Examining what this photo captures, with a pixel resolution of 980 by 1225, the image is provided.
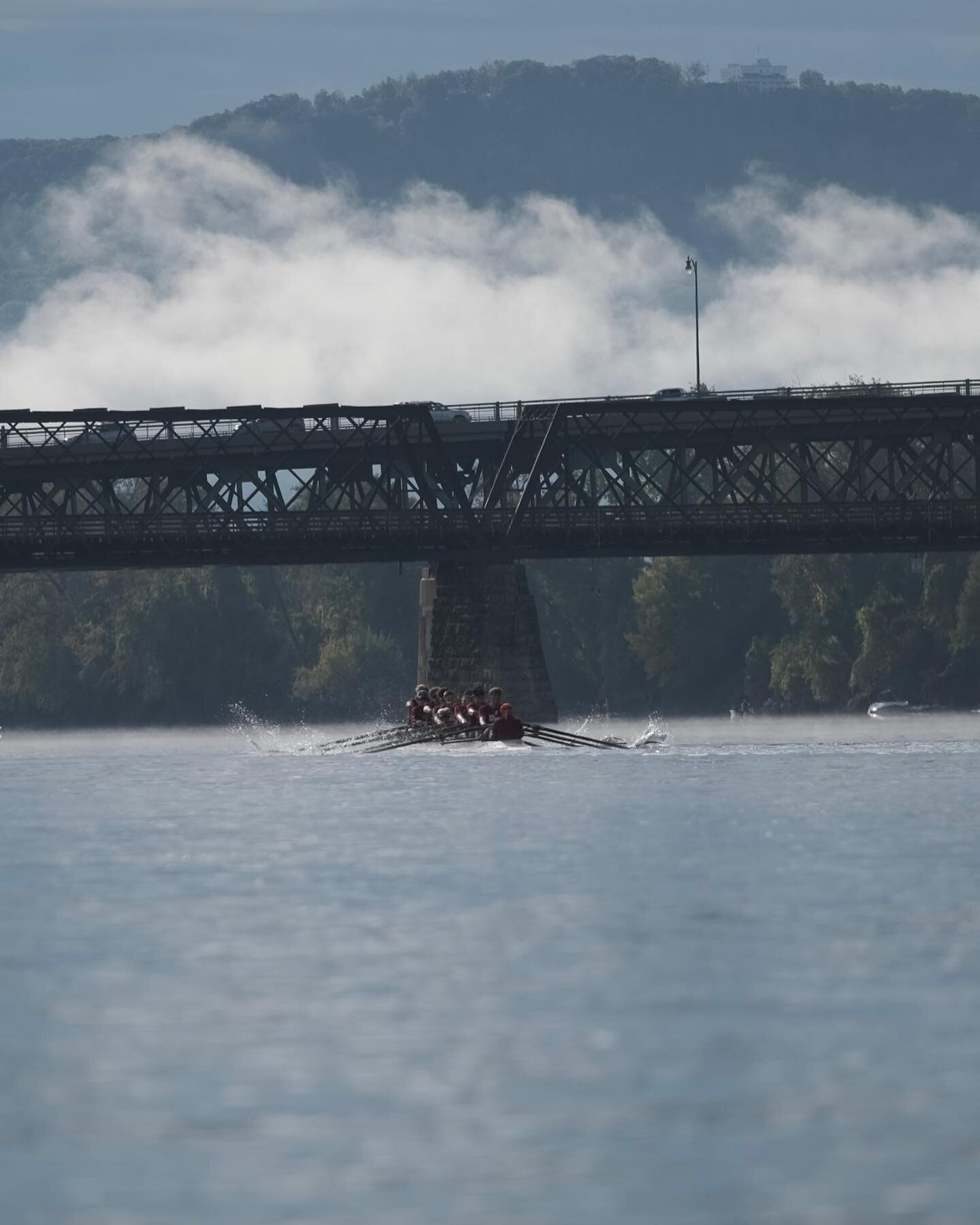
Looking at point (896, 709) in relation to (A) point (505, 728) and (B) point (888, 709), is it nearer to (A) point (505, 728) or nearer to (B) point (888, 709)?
(B) point (888, 709)

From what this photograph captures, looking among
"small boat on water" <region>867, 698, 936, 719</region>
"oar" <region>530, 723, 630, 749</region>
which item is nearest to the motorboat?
"small boat on water" <region>867, 698, 936, 719</region>

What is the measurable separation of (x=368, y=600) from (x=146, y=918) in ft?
445

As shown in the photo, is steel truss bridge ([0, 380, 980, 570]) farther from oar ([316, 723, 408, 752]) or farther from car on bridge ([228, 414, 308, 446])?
oar ([316, 723, 408, 752])

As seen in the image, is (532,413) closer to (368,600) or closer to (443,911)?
(368,600)

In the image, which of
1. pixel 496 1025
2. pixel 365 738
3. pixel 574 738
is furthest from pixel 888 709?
pixel 496 1025

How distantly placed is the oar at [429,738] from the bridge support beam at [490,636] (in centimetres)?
2563

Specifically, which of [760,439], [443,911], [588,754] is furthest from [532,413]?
[443,911]

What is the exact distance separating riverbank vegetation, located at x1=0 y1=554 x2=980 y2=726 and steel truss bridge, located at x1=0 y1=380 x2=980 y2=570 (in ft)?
90.8

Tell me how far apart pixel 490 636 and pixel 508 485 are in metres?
7.90

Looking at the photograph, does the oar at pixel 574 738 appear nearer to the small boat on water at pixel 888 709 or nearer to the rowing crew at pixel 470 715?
the rowing crew at pixel 470 715

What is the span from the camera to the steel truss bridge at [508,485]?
97.4 metres

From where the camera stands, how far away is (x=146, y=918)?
29984 millimetres

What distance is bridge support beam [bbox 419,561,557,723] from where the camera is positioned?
103125 millimetres

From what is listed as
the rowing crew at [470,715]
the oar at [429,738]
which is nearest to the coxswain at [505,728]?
the rowing crew at [470,715]
